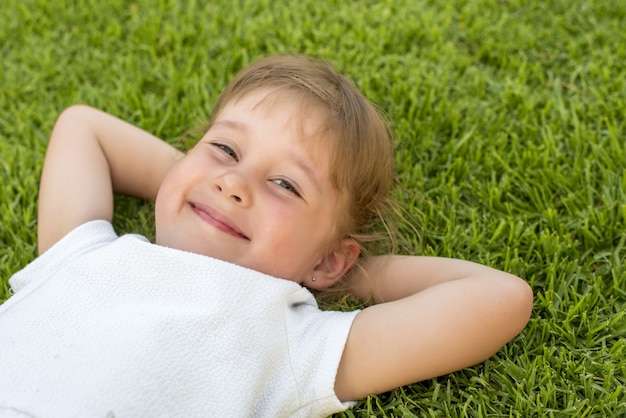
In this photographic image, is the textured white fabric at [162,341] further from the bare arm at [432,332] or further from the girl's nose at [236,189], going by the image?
the girl's nose at [236,189]

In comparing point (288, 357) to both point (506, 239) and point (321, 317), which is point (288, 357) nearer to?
point (321, 317)

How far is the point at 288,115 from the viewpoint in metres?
2.28

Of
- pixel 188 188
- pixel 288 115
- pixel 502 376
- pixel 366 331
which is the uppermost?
pixel 288 115

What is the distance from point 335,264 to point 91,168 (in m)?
0.90

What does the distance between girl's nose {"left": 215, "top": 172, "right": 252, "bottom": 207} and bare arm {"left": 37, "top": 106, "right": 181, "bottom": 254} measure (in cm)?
58

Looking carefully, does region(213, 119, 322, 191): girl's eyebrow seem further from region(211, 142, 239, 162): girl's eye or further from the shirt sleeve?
the shirt sleeve

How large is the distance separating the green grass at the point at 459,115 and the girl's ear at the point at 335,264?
28 centimetres

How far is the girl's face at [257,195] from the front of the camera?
214 cm

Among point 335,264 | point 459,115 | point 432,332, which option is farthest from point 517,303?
point 459,115

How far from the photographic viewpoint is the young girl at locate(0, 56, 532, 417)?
1933mm

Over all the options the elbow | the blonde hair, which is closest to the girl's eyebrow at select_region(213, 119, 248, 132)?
the blonde hair

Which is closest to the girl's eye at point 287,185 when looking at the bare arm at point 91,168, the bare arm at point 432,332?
the bare arm at point 432,332

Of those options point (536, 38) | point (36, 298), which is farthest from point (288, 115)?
point (536, 38)

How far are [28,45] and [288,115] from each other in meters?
1.85
